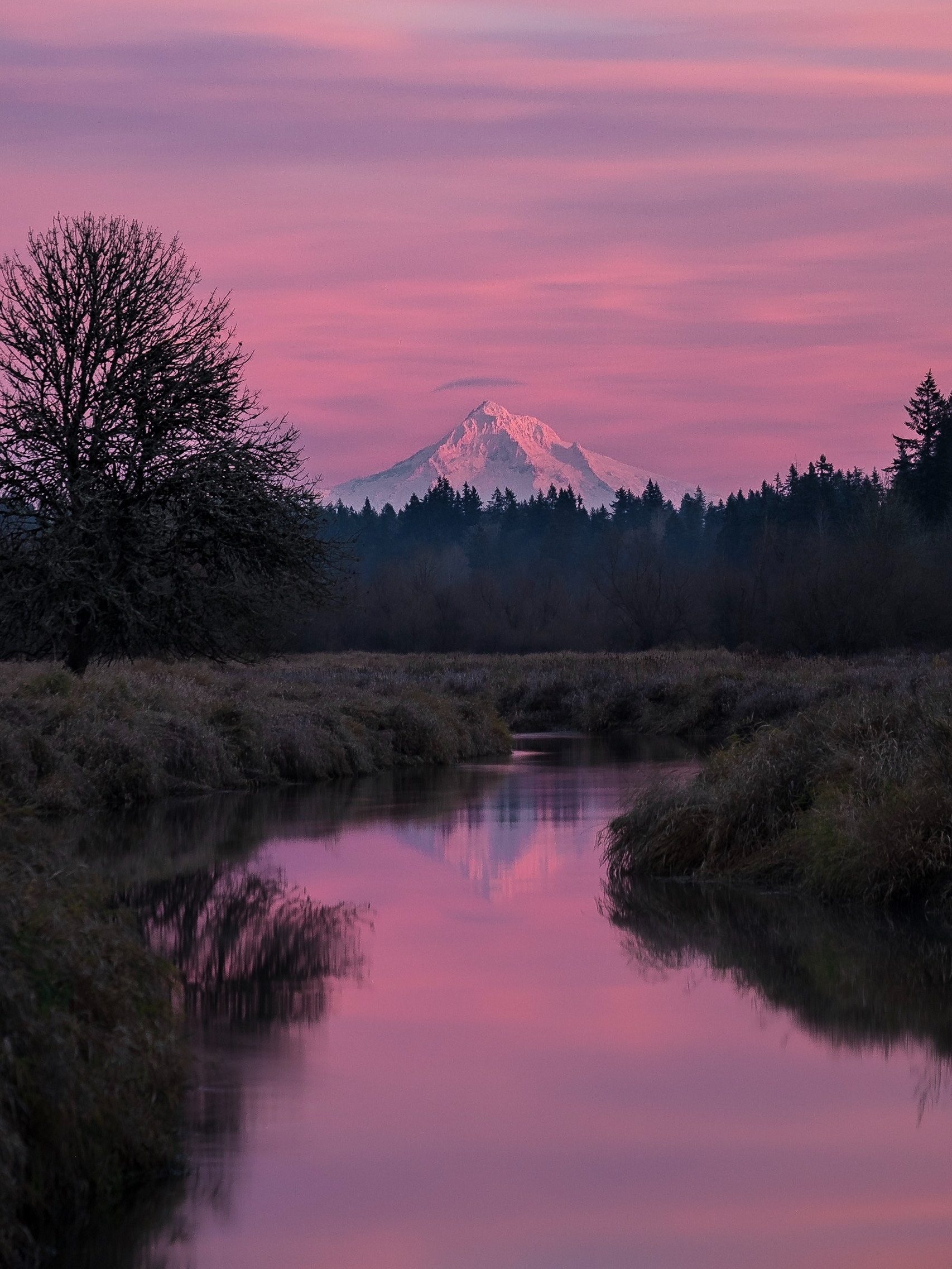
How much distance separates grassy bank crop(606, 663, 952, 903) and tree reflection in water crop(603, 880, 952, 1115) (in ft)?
1.27

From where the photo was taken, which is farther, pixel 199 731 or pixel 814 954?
pixel 199 731

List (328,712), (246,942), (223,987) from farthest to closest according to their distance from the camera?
(328,712) < (246,942) < (223,987)

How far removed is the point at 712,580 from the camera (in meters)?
94.8

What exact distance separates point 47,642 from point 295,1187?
70.9 ft

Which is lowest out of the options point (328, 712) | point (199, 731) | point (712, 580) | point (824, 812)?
point (824, 812)

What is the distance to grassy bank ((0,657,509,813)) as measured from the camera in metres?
20.5

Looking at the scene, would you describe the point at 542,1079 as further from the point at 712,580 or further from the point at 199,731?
the point at 712,580

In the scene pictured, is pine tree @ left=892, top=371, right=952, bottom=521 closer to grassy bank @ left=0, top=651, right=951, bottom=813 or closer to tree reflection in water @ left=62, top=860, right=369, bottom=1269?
grassy bank @ left=0, top=651, right=951, bottom=813

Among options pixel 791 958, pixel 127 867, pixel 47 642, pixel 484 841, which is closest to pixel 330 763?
pixel 47 642

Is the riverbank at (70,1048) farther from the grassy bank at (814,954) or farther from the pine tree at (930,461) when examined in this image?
the pine tree at (930,461)

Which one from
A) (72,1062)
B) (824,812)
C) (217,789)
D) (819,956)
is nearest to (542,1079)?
(72,1062)

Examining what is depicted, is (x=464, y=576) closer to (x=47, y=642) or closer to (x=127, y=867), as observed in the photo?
(x=47, y=642)

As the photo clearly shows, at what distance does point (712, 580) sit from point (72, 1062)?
90253 millimetres

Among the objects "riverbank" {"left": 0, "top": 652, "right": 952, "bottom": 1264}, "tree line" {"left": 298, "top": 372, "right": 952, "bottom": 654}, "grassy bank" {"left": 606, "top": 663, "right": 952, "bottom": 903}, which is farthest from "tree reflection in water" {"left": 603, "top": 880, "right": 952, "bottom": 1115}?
"tree line" {"left": 298, "top": 372, "right": 952, "bottom": 654}
